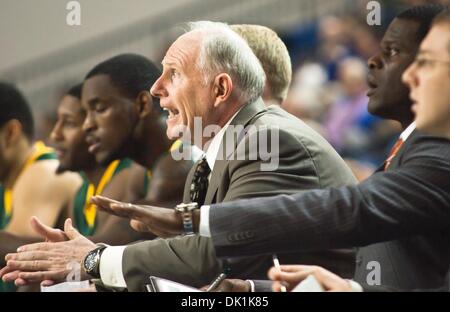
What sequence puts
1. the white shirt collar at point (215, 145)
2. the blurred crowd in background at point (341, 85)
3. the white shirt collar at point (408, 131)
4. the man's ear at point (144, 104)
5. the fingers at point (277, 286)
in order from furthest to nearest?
the blurred crowd in background at point (341, 85)
the man's ear at point (144, 104)
the white shirt collar at point (215, 145)
the white shirt collar at point (408, 131)
the fingers at point (277, 286)

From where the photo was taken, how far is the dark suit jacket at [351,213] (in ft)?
7.43

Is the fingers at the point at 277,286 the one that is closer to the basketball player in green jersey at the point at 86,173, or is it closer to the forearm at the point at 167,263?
the forearm at the point at 167,263

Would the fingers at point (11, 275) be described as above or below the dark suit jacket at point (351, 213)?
below

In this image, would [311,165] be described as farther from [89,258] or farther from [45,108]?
[45,108]

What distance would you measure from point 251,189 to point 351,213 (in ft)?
1.05

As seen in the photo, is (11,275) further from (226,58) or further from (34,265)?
(226,58)

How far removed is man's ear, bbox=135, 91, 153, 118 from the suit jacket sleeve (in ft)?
3.71

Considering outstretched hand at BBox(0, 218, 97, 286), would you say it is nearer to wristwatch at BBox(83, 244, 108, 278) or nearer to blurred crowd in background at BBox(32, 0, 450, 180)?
wristwatch at BBox(83, 244, 108, 278)

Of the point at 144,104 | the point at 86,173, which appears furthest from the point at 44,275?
the point at 86,173

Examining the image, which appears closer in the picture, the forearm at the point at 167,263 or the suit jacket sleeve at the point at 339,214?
the suit jacket sleeve at the point at 339,214

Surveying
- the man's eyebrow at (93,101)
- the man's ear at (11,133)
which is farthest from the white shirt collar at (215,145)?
the man's ear at (11,133)

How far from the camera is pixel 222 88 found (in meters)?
2.69

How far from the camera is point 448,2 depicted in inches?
111
